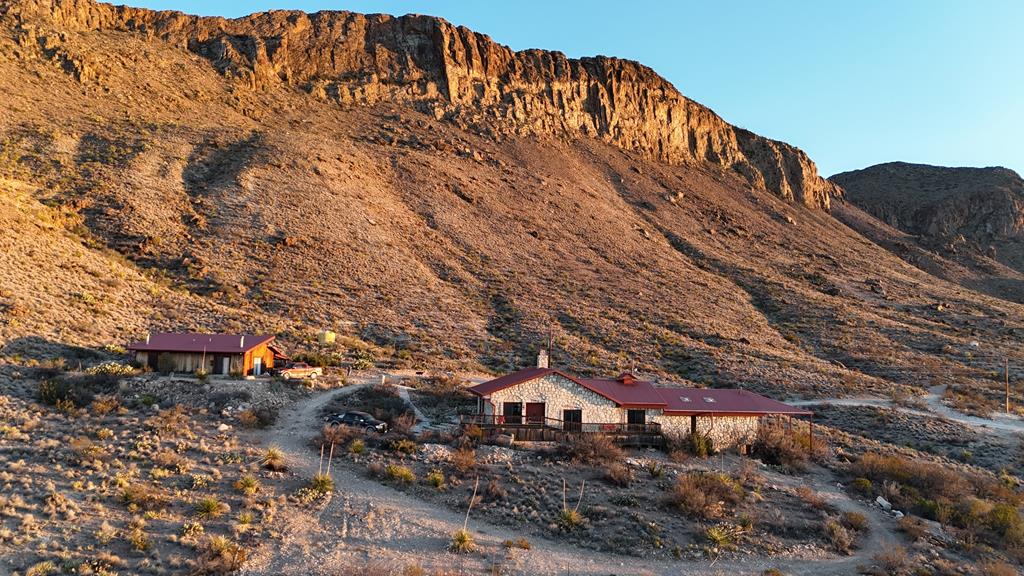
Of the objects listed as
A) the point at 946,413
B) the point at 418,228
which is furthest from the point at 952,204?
the point at 418,228

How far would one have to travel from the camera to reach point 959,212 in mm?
119938

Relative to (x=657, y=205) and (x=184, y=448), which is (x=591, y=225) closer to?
(x=657, y=205)

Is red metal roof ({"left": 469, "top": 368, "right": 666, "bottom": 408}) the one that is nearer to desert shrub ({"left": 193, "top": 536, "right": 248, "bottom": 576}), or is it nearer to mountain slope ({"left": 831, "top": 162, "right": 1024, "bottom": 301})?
desert shrub ({"left": 193, "top": 536, "right": 248, "bottom": 576})

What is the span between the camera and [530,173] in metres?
83.1

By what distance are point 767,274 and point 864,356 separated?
21865 mm

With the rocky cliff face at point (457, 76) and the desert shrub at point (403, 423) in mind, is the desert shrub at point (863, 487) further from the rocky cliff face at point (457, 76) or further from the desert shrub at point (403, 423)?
the rocky cliff face at point (457, 76)

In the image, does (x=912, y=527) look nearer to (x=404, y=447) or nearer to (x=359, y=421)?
A: (x=404, y=447)

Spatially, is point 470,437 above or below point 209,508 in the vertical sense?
above

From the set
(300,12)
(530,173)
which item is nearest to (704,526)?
(530,173)

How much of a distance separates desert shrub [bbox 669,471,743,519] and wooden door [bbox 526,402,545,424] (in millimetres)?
6330

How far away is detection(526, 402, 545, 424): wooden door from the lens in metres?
26.2

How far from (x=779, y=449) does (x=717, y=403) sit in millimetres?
3146

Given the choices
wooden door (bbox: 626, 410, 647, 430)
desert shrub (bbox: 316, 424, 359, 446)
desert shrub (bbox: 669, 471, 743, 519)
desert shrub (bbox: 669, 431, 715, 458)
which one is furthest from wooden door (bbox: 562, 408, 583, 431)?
desert shrub (bbox: 316, 424, 359, 446)

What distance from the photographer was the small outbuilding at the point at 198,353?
30562mm
